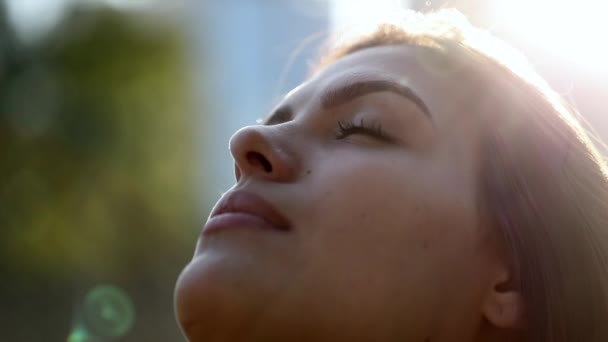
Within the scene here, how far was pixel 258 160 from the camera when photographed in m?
1.33

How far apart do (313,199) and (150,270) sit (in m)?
6.62

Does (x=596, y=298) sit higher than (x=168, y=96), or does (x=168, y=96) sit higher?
(x=168, y=96)

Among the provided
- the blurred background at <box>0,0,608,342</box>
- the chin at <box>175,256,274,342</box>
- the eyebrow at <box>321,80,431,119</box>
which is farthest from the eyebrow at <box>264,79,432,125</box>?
the blurred background at <box>0,0,608,342</box>

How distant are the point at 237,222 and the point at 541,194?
0.66 meters

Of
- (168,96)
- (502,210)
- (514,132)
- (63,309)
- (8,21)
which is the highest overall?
(8,21)

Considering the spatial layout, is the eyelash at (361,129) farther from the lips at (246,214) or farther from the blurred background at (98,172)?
the blurred background at (98,172)

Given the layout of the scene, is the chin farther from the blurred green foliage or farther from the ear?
the blurred green foliage

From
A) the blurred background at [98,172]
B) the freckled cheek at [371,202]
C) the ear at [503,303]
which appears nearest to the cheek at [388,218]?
the freckled cheek at [371,202]

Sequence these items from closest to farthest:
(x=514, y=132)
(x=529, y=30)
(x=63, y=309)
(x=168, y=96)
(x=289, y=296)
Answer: (x=289, y=296)
(x=514, y=132)
(x=529, y=30)
(x=63, y=309)
(x=168, y=96)

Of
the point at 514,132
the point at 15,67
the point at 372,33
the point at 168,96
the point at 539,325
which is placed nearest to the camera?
the point at 539,325

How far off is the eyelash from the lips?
241mm

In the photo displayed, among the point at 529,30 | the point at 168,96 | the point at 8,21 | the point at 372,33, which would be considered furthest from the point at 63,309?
the point at 372,33

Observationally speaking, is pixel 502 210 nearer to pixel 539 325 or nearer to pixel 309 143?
pixel 539 325

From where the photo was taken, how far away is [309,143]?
1347 mm
